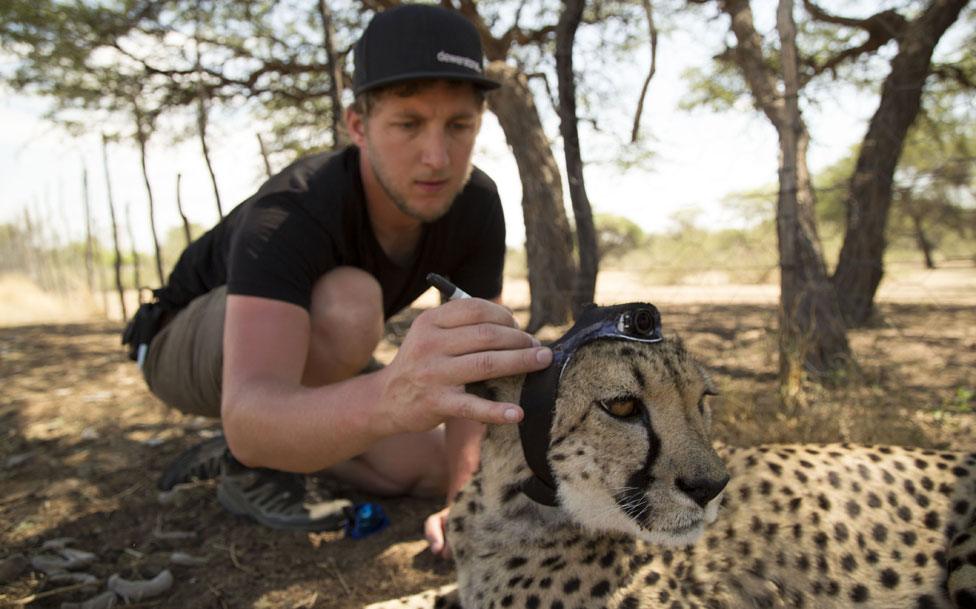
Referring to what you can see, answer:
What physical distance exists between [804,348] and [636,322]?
8.17 ft

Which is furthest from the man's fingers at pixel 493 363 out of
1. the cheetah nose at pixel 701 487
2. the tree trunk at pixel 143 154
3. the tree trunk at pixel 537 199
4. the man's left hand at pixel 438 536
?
the tree trunk at pixel 143 154

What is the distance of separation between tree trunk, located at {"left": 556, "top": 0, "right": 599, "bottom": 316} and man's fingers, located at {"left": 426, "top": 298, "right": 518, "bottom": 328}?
183 cm

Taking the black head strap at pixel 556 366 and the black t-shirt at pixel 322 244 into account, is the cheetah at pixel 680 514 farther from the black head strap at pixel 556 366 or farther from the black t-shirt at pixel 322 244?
the black t-shirt at pixel 322 244

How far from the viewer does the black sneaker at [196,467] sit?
2695 millimetres

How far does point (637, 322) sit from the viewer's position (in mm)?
1278

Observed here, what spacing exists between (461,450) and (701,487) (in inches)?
53.2

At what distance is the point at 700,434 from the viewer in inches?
50.3

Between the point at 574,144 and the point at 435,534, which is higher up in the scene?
the point at 574,144

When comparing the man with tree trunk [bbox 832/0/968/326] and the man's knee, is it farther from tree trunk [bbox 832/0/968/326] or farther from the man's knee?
tree trunk [bbox 832/0/968/326]

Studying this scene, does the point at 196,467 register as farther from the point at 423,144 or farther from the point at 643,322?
the point at 643,322

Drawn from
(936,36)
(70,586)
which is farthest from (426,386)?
(936,36)

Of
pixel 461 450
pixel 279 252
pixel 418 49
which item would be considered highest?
pixel 418 49

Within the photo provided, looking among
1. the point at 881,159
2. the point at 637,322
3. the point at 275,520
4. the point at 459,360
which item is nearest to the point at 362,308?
the point at 275,520

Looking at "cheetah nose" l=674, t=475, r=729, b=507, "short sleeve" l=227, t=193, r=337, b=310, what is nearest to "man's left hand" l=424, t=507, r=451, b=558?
"short sleeve" l=227, t=193, r=337, b=310
